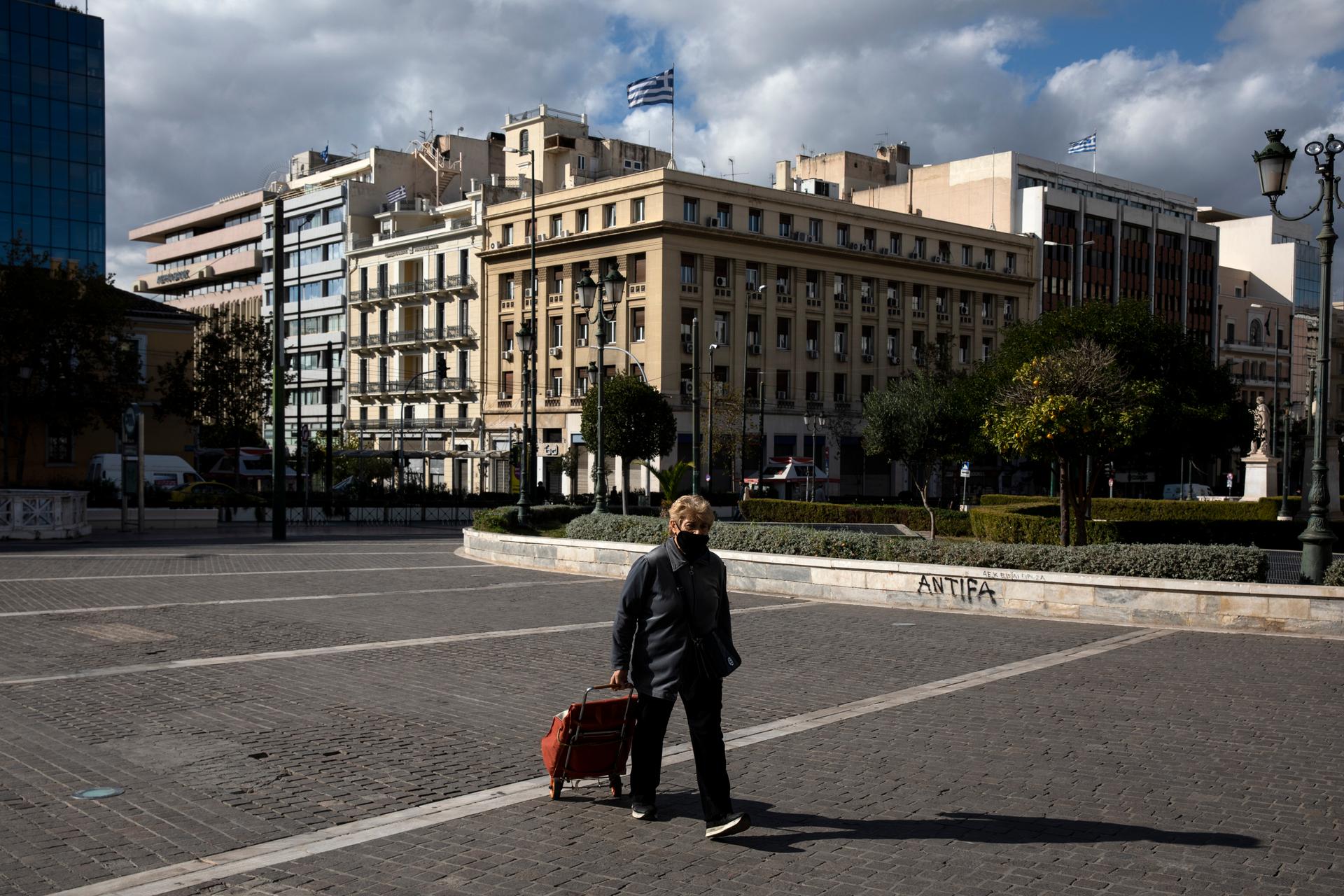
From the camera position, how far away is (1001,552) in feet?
49.6

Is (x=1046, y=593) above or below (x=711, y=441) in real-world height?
below

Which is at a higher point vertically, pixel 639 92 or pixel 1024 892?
pixel 639 92

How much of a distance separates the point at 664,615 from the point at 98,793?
125 inches

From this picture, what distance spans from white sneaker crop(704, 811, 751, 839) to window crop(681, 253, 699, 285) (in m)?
52.4

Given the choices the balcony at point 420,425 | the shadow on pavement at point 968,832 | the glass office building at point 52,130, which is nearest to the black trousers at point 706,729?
the shadow on pavement at point 968,832

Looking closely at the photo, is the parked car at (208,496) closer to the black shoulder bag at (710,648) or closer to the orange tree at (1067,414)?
the orange tree at (1067,414)

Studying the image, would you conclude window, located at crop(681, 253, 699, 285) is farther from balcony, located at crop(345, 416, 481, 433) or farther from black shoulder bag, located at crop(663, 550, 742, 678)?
black shoulder bag, located at crop(663, 550, 742, 678)

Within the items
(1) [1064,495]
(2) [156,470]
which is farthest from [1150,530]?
(2) [156,470]

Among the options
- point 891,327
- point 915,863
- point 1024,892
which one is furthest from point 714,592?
point 891,327

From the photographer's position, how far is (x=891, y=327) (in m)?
65.9

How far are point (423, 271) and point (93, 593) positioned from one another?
57.1 metres

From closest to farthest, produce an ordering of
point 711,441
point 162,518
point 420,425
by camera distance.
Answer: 1. point 162,518
2. point 711,441
3. point 420,425

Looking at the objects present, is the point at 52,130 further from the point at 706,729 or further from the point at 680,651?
the point at 706,729

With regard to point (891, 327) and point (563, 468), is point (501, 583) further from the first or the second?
point (891, 327)
